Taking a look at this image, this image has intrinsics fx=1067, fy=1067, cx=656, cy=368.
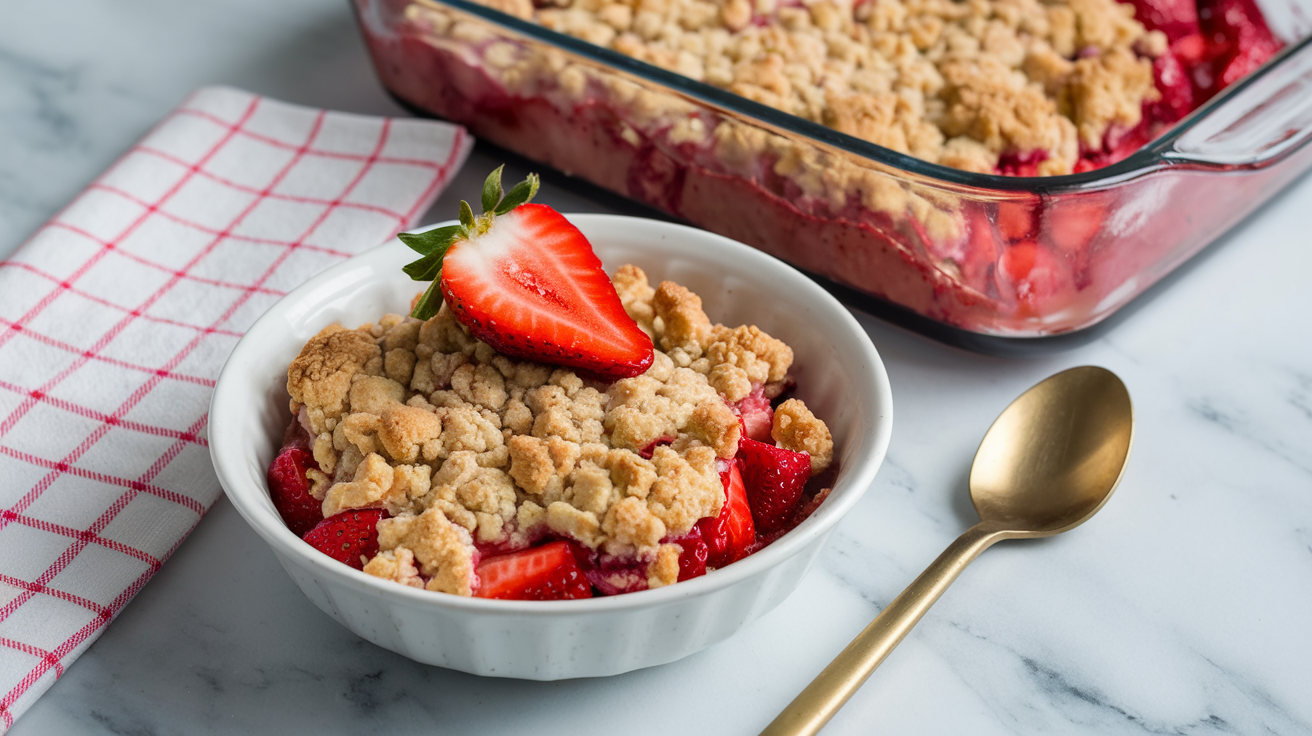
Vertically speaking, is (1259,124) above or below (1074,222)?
above

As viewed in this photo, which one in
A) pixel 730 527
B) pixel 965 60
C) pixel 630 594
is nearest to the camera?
pixel 630 594

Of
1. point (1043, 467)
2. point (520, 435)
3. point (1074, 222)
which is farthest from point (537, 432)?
point (1074, 222)

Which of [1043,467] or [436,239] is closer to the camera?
[436,239]

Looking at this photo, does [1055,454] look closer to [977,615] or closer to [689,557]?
[977,615]

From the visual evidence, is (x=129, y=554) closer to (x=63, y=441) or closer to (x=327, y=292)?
(x=63, y=441)

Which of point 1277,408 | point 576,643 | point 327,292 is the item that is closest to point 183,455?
point 327,292

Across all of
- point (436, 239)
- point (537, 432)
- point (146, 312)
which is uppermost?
point (436, 239)

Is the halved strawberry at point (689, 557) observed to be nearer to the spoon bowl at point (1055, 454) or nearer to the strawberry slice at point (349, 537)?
the strawberry slice at point (349, 537)

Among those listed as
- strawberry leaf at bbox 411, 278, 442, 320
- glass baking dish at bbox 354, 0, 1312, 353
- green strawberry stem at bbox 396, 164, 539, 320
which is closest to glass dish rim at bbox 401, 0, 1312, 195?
glass baking dish at bbox 354, 0, 1312, 353
